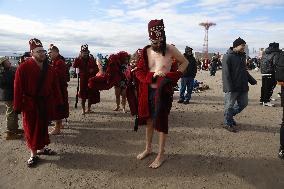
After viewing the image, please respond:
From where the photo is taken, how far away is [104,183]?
15.4 feet

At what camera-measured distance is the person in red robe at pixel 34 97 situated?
528 cm

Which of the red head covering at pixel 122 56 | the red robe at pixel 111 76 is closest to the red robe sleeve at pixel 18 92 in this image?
the red robe at pixel 111 76

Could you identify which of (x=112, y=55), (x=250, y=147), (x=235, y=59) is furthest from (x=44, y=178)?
(x=112, y=55)

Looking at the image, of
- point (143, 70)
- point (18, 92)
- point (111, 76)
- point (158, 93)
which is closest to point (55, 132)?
point (18, 92)

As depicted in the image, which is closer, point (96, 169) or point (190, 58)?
point (96, 169)

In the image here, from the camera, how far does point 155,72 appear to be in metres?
5.03

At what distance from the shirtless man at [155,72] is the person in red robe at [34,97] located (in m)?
1.57

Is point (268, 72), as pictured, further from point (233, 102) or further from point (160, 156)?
point (160, 156)

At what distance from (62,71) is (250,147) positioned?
413cm

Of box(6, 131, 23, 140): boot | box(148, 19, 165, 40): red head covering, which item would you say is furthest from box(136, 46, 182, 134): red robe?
box(6, 131, 23, 140): boot

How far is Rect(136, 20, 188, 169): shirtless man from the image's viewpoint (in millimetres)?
4941

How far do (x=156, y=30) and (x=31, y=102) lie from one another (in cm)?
228

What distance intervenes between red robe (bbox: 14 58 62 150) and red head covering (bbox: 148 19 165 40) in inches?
74.6

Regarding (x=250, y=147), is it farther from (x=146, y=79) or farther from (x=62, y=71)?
(x=62, y=71)
